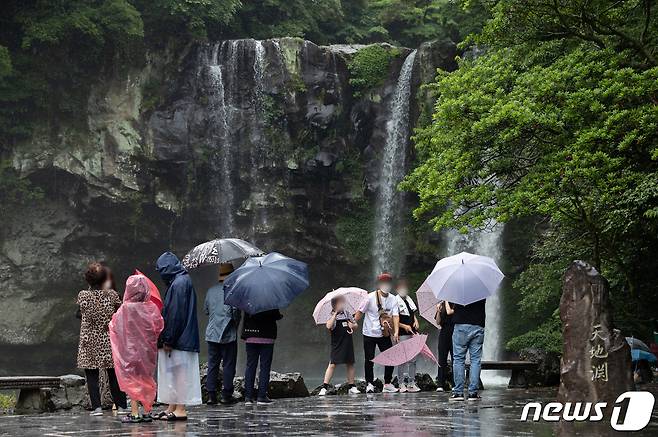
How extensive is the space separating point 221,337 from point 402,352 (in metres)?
3.08

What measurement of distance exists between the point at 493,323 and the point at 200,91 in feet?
40.3

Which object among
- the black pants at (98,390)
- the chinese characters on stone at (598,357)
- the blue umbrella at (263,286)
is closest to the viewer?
the chinese characters on stone at (598,357)

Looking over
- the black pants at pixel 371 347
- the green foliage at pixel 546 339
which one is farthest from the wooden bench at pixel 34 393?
the green foliage at pixel 546 339

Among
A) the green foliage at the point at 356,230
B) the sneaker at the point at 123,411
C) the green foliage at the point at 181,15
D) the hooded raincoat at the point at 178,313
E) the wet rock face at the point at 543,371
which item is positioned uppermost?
the green foliage at the point at 181,15

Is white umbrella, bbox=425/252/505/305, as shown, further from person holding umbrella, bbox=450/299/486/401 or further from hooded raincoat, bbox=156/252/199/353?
hooded raincoat, bbox=156/252/199/353

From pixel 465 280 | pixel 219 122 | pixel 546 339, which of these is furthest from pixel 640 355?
pixel 219 122

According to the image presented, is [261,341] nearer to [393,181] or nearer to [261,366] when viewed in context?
[261,366]

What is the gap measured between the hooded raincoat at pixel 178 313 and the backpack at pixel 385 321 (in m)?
4.85

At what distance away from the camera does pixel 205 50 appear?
32.2 m

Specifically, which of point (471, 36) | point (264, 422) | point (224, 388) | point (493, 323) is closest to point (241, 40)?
point (493, 323)

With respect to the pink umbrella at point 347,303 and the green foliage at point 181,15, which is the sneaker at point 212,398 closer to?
the pink umbrella at point 347,303

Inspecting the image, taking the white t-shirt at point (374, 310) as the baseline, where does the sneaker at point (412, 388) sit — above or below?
below

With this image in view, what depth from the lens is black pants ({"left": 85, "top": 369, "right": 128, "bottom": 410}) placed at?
39.6 ft

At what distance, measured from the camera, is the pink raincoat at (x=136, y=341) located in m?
10.3
